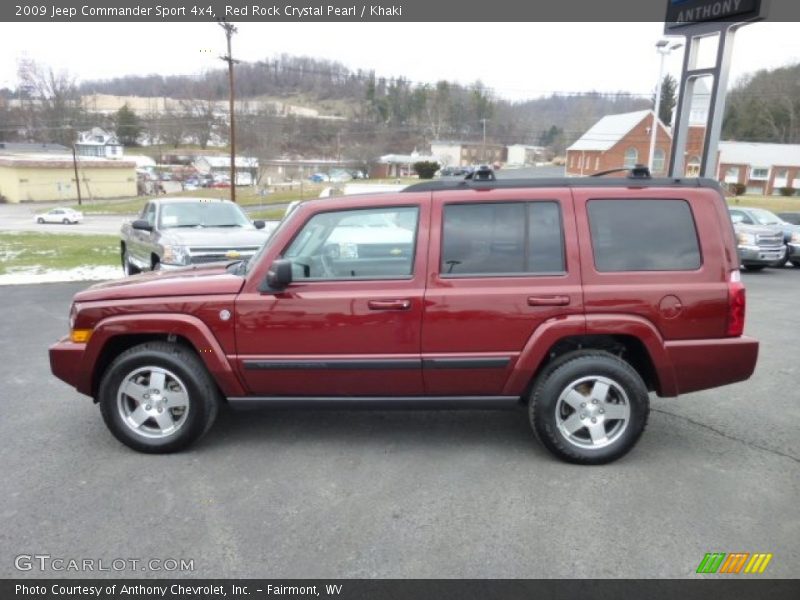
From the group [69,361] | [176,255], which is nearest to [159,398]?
[69,361]

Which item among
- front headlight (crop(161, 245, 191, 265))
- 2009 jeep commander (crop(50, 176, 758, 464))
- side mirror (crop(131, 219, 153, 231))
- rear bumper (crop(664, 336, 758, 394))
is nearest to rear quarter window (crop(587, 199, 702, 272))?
2009 jeep commander (crop(50, 176, 758, 464))

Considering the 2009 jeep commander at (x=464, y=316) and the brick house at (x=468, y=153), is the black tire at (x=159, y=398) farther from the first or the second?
the brick house at (x=468, y=153)

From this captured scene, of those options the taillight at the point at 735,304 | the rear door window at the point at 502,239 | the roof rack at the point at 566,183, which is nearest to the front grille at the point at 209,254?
the roof rack at the point at 566,183

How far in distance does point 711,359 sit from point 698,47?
435cm

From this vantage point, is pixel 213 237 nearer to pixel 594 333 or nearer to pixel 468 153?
pixel 594 333

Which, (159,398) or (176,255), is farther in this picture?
(176,255)

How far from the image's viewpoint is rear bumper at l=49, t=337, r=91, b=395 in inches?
157

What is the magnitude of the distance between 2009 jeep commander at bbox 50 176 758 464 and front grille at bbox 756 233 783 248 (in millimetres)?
12935

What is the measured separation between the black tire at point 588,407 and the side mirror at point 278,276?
1773 mm

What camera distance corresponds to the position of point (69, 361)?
13.1ft

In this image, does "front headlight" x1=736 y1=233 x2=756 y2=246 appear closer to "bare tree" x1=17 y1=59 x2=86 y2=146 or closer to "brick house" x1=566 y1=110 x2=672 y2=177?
"brick house" x1=566 y1=110 x2=672 y2=177

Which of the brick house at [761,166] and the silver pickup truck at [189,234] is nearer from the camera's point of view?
the silver pickup truck at [189,234]

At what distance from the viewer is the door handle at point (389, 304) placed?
3736 mm
